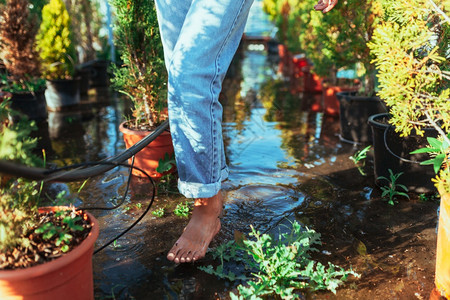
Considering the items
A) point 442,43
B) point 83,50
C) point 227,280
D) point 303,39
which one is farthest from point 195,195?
point 83,50

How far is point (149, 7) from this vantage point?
315 cm

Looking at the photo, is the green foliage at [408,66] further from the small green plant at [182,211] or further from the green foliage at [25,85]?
the green foliage at [25,85]

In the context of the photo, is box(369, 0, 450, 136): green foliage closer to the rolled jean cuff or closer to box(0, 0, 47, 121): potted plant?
the rolled jean cuff

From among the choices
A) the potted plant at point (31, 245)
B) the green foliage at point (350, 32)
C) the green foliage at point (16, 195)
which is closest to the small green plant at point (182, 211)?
the potted plant at point (31, 245)

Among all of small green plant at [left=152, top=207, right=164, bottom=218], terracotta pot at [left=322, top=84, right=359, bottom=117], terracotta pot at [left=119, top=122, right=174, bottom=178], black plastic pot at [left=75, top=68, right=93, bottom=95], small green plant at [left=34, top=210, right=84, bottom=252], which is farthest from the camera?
black plastic pot at [left=75, top=68, right=93, bottom=95]

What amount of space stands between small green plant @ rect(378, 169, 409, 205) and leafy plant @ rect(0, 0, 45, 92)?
14.4 ft

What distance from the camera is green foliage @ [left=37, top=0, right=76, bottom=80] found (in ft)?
20.6

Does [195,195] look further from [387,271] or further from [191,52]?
[387,271]

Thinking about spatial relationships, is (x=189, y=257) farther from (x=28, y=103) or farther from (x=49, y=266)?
(x=28, y=103)

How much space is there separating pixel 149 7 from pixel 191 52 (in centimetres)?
Result: 151

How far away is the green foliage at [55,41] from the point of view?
247 inches

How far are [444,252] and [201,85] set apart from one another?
1.27 meters

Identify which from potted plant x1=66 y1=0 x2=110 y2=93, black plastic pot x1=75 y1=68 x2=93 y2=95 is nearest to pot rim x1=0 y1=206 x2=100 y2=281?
potted plant x1=66 y1=0 x2=110 y2=93

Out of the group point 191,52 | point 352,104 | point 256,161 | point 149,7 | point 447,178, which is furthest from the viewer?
point 352,104
